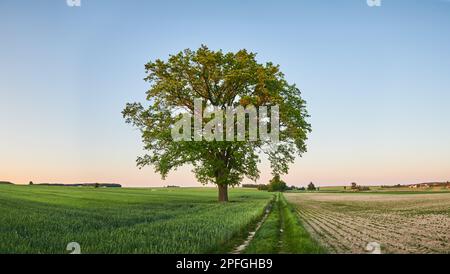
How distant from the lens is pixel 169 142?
125ft

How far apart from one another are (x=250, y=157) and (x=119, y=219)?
753 inches

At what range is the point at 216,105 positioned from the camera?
37.2m

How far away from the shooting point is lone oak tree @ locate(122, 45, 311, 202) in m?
35.8

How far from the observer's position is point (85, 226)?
1634 cm

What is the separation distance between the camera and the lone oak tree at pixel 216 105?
35.8 meters

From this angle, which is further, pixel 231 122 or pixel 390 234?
pixel 231 122

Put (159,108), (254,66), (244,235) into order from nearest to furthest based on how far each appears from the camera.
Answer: (244,235)
(254,66)
(159,108)

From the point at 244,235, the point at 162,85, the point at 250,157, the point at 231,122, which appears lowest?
the point at 244,235
